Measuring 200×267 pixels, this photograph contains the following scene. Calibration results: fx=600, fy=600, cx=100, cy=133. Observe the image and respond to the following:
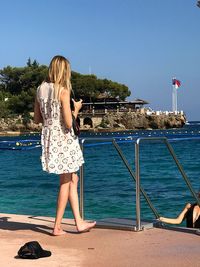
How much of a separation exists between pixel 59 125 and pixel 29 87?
11917 cm

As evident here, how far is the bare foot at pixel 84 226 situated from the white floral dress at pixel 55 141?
621 mm

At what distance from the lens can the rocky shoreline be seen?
408ft

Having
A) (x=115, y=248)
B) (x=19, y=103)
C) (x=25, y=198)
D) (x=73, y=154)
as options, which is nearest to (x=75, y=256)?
(x=115, y=248)

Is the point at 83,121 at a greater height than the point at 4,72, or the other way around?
the point at 4,72

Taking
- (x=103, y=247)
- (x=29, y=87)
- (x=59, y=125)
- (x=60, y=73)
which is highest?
(x=29, y=87)

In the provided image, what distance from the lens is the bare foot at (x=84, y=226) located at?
6.12 m

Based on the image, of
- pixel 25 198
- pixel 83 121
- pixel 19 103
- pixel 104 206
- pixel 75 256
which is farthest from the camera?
pixel 83 121

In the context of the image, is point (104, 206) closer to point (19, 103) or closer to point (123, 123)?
point (19, 103)

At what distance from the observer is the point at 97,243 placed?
5617mm

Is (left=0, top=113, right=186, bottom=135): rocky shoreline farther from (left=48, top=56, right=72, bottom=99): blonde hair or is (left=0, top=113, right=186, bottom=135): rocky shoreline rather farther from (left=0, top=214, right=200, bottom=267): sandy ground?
(left=48, top=56, right=72, bottom=99): blonde hair

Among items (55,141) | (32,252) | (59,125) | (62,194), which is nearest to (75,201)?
(62,194)

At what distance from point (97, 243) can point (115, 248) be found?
304 mm

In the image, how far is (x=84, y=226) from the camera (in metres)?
6.15

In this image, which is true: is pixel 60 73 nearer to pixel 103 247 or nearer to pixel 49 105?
pixel 49 105
